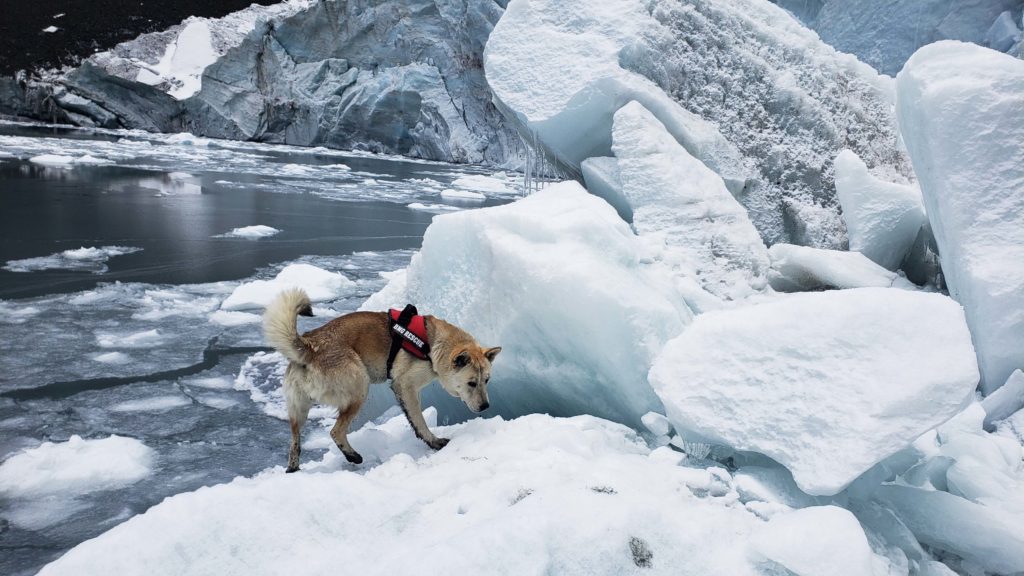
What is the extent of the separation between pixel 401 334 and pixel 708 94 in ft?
11.2

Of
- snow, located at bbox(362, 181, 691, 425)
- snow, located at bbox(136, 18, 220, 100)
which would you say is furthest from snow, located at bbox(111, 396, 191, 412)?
snow, located at bbox(136, 18, 220, 100)

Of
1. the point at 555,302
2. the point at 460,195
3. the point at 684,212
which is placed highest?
the point at 684,212

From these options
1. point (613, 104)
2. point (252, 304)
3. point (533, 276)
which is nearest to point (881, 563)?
point (533, 276)

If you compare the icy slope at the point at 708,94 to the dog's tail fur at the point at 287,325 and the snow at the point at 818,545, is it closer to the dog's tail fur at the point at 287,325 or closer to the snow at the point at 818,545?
the dog's tail fur at the point at 287,325

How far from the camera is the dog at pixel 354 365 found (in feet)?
8.00

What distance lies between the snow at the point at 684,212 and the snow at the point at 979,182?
1.00 meters

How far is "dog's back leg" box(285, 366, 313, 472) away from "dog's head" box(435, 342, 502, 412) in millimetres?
550

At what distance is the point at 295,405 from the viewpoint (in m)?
2.53

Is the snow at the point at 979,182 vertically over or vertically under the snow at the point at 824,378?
over

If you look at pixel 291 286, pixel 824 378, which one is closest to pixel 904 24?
pixel 291 286

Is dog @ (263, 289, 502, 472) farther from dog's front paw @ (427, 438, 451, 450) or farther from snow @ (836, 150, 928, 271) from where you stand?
snow @ (836, 150, 928, 271)

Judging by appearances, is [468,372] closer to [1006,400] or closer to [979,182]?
[1006,400]

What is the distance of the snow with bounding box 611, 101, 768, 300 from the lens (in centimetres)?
381

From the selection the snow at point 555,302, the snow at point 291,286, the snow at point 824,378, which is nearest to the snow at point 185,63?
the snow at point 291,286
